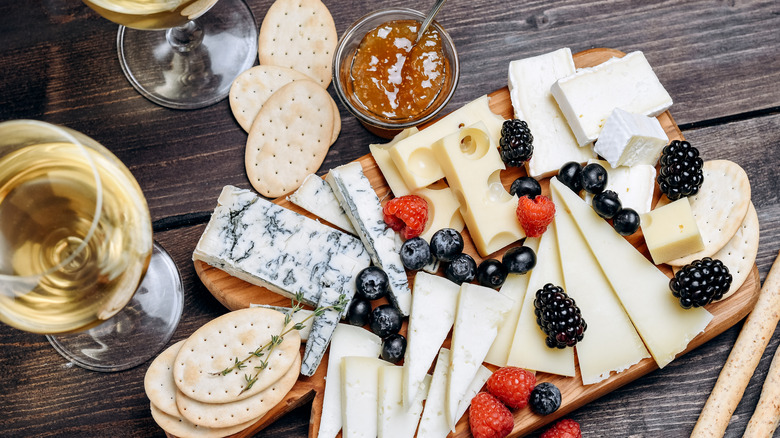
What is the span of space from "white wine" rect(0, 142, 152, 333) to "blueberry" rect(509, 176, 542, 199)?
3.12 feet

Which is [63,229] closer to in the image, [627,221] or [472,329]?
[472,329]

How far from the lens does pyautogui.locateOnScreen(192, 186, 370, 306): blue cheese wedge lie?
1715mm

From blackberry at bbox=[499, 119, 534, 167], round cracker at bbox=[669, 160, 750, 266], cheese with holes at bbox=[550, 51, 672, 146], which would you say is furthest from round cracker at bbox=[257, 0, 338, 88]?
round cracker at bbox=[669, 160, 750, 266]

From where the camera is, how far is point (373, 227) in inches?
69.0

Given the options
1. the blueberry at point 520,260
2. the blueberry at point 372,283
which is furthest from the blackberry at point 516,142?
the blueberry at point 372,283

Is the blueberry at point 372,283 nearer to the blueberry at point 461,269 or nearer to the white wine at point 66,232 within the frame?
the blueberry at point 461,269

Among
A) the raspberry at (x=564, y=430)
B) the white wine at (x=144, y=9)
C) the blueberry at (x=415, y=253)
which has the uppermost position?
the white wine at (x=144, y=9)

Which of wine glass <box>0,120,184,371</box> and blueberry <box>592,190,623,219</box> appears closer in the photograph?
wine glass <box>0,120,184,371</box>

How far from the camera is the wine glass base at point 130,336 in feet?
5.93

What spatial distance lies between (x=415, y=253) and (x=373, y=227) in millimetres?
132

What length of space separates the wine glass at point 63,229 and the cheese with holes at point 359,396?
580 millimetres

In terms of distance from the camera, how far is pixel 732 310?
1798 mm

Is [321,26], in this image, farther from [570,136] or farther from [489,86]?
[570,136]

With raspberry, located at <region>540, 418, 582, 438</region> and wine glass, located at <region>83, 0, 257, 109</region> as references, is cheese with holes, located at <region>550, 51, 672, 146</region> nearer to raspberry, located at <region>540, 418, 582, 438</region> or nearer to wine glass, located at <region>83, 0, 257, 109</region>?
raspberry, located at <region>540, 418, 582, 438</region>
